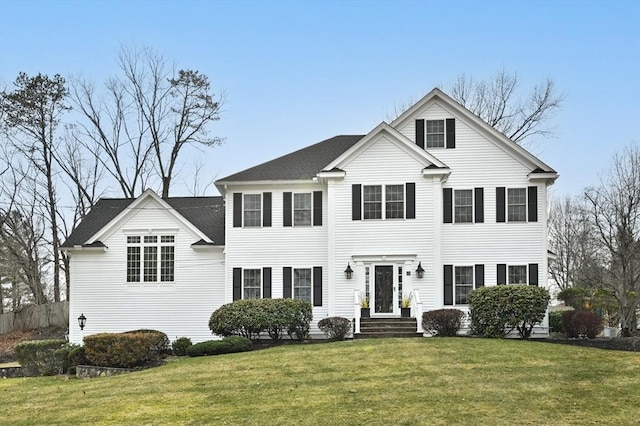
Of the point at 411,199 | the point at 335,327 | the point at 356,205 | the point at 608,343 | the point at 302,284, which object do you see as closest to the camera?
the point at 608,343

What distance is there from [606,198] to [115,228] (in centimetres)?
2000

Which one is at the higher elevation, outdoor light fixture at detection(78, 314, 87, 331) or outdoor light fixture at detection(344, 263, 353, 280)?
outdoor light fixture at detection(344, 263, 353, 280)

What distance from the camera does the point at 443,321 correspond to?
83.7 feet

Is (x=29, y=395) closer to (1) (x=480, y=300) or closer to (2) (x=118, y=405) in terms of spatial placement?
(2) (x=118, y=405)

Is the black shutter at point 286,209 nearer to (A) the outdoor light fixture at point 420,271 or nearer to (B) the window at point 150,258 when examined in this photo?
(B) the window at point 150,258

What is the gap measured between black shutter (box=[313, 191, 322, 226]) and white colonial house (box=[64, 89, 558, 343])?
6 cm

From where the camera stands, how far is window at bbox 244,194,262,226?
2888cm

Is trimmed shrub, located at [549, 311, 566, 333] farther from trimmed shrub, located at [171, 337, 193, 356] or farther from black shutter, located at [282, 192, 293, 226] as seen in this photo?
trimmed shrub, located at [171, 337, 193, 356]

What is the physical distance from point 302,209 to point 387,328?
5590 mm

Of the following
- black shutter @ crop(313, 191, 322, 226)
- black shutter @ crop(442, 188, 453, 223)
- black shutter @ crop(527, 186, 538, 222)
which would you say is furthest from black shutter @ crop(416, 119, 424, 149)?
black shutter @ crop(527, 186, 538, 222)

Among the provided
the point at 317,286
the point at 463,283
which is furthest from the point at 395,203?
the point at 317,286

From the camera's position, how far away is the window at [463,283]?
27.7 meters

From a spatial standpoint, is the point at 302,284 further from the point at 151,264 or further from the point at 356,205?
the point at 151,264

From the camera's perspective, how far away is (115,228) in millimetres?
29719
